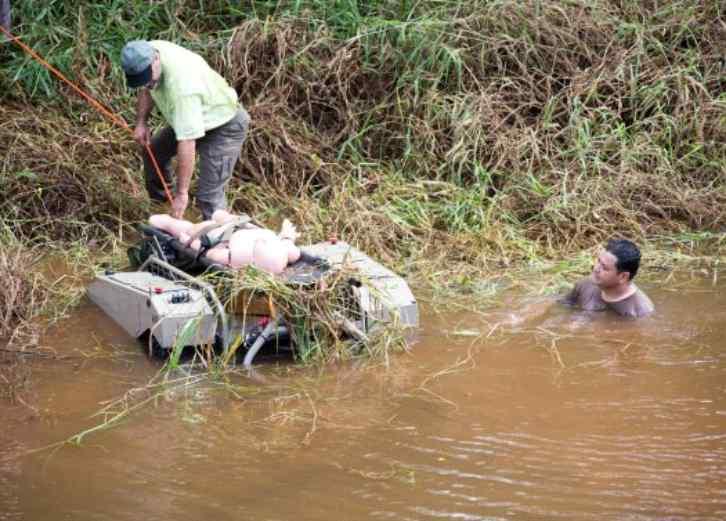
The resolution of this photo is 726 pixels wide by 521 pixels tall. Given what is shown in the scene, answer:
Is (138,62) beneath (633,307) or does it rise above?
above

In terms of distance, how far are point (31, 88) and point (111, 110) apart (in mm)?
715

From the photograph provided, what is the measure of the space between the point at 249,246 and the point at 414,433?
1.57m

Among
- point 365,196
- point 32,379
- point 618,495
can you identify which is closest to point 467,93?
point 365,196

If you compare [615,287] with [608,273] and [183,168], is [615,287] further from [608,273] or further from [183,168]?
[183,168]

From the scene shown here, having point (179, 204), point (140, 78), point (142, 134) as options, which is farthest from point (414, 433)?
point (142, 134)

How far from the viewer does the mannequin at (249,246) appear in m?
6.13

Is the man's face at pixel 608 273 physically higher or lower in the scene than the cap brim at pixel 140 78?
lower

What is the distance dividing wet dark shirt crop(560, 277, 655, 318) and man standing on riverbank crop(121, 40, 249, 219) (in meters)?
2.27

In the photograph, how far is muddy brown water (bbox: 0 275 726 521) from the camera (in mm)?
4395

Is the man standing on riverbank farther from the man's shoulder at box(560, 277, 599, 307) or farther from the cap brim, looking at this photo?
the man's shoulder at box(560, 277, 599, 307)

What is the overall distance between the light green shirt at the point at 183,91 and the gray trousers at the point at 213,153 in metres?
0.23

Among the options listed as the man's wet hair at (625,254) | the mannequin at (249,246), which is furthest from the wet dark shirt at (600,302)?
the mannequin at (249,246)

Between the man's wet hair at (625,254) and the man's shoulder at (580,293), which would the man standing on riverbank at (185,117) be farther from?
the man's wet hair at (625,254)

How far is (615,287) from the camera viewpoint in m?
6.75
